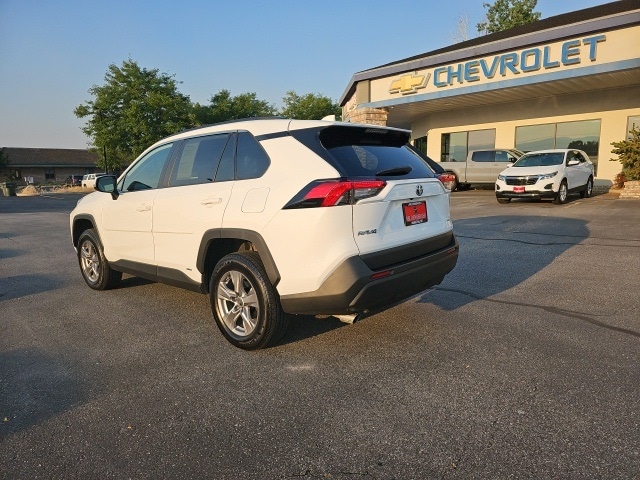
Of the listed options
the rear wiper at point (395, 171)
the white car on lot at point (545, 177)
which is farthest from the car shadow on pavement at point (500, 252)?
the white car on lot at point (545, 177)

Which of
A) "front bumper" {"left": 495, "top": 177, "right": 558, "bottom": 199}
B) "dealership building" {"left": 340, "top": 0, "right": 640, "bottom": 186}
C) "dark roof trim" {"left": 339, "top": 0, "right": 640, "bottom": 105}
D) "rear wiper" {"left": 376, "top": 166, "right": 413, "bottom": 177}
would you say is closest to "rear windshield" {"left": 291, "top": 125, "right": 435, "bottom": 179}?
"rear wiper" {"left": 376, "top": 166, "right": 413, "bottom": 177}

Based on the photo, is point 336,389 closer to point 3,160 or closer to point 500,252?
point 500,252

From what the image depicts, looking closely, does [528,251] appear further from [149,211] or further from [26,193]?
[26,193]

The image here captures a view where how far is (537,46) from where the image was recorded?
16016 millimetres

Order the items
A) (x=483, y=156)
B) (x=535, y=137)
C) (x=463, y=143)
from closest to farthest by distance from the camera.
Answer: (x=483, y=156), (x=535, y=137), (x=463, y=143)

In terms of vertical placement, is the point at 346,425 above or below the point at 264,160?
below

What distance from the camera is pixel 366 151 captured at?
11.3 feet

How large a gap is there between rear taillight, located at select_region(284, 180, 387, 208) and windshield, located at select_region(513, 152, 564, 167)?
496 inches

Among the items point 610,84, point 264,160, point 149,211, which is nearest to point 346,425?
point 264,160

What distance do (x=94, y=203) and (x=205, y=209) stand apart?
7.87 feet

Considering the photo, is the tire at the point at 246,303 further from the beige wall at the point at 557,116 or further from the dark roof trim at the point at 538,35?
the beige wall at the point at 557,116

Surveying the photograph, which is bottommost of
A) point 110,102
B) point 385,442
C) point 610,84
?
point 385,442

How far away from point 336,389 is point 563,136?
20042mm

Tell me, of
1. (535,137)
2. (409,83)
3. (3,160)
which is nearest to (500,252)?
(409,83)
